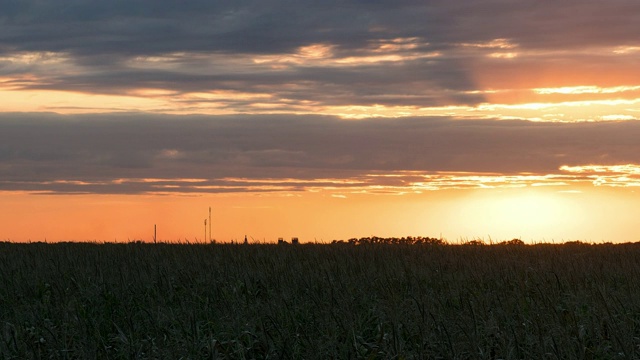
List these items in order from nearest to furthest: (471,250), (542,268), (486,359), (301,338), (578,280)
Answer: (486,359)
(301,338)
(578,280)
(542,268)
(471,250)

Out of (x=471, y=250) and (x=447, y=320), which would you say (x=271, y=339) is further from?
(x=471, y=250)

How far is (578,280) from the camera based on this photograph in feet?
49.6

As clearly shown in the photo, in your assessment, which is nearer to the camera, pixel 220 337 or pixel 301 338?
pixel 301 338

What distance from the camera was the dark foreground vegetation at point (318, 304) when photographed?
951cm

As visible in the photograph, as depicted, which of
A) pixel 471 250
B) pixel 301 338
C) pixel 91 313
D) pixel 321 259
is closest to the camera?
pixel 301 338

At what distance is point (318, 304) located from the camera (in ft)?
39.5

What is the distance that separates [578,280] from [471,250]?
22.9ft

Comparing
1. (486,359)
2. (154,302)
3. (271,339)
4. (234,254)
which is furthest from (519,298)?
(234,254)

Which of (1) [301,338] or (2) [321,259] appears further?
(2) [321,259]

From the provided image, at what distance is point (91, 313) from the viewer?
12.6 m

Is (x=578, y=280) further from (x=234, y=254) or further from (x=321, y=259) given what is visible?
(x=234, y=254)

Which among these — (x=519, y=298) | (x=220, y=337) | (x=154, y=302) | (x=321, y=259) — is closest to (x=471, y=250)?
(x=321, y=259)

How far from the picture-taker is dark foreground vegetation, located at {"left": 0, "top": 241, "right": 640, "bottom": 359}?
9508mm

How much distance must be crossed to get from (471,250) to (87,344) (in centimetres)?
1384
